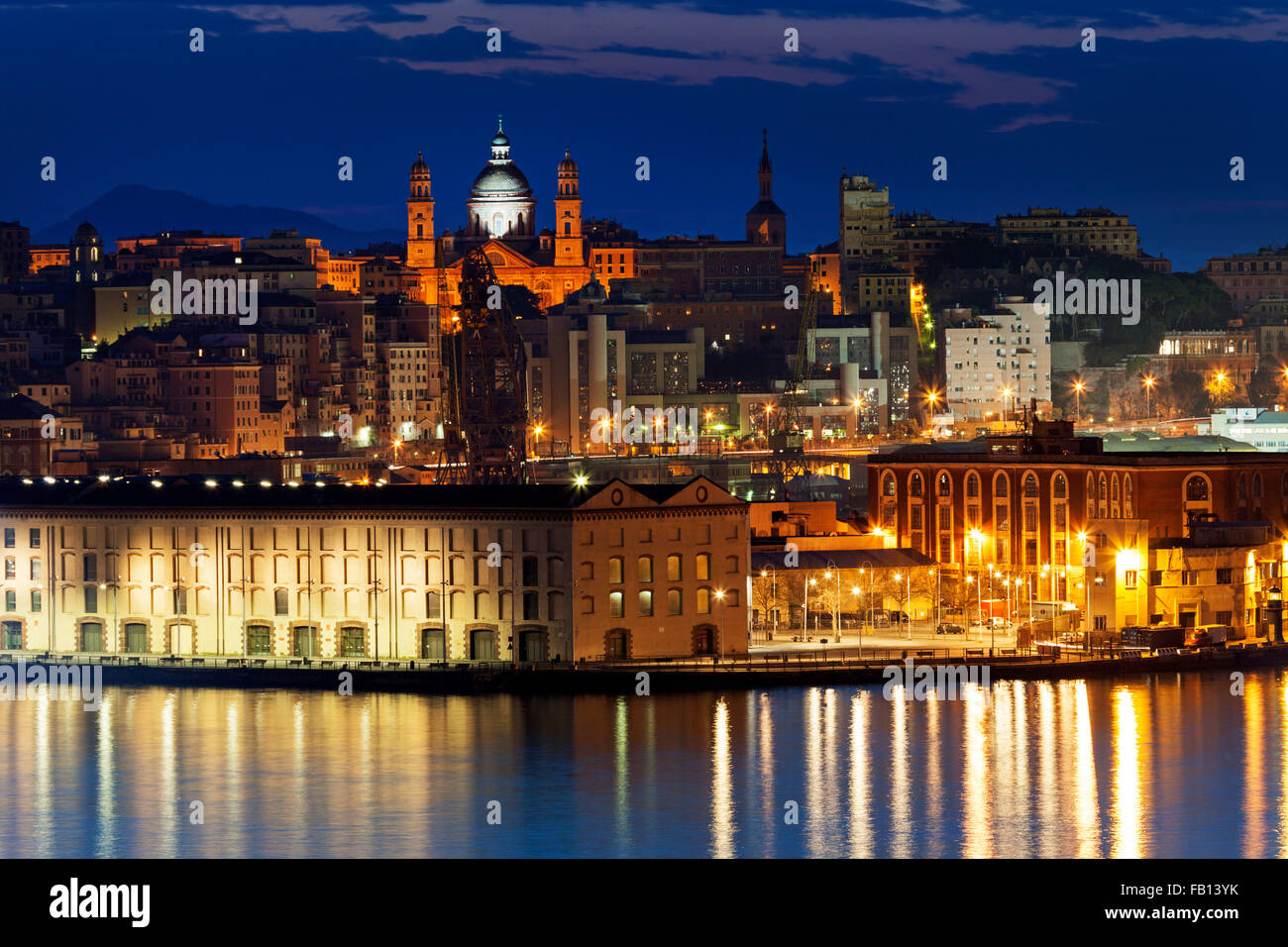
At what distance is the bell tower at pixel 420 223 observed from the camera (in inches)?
4656

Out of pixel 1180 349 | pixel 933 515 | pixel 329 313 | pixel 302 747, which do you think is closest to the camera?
pixel 302 747

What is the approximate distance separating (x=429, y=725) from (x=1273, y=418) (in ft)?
173

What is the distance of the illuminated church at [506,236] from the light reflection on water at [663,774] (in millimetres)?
66256

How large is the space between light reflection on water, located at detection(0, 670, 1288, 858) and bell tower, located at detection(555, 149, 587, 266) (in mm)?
70817

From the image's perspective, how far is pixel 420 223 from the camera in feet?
388

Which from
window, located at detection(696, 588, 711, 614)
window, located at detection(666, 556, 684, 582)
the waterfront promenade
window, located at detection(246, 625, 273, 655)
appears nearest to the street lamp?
the waterfront promenade

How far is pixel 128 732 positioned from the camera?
43.6 meters

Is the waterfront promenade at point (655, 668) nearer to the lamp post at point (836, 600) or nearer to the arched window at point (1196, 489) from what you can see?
the lamp post at point (836, 600)

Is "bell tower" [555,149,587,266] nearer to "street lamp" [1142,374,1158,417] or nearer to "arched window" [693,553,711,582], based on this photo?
"street lamp" [1142,374,1158,417]

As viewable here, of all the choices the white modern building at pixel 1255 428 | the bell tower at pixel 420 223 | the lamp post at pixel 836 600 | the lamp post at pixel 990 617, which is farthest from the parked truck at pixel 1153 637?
the bell tower at pixel 420 223

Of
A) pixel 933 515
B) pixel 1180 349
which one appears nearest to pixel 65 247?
pixel 1180 349

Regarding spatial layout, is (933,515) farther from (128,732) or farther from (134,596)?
(128,732)

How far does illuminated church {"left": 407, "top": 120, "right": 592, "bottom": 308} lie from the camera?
115 m
